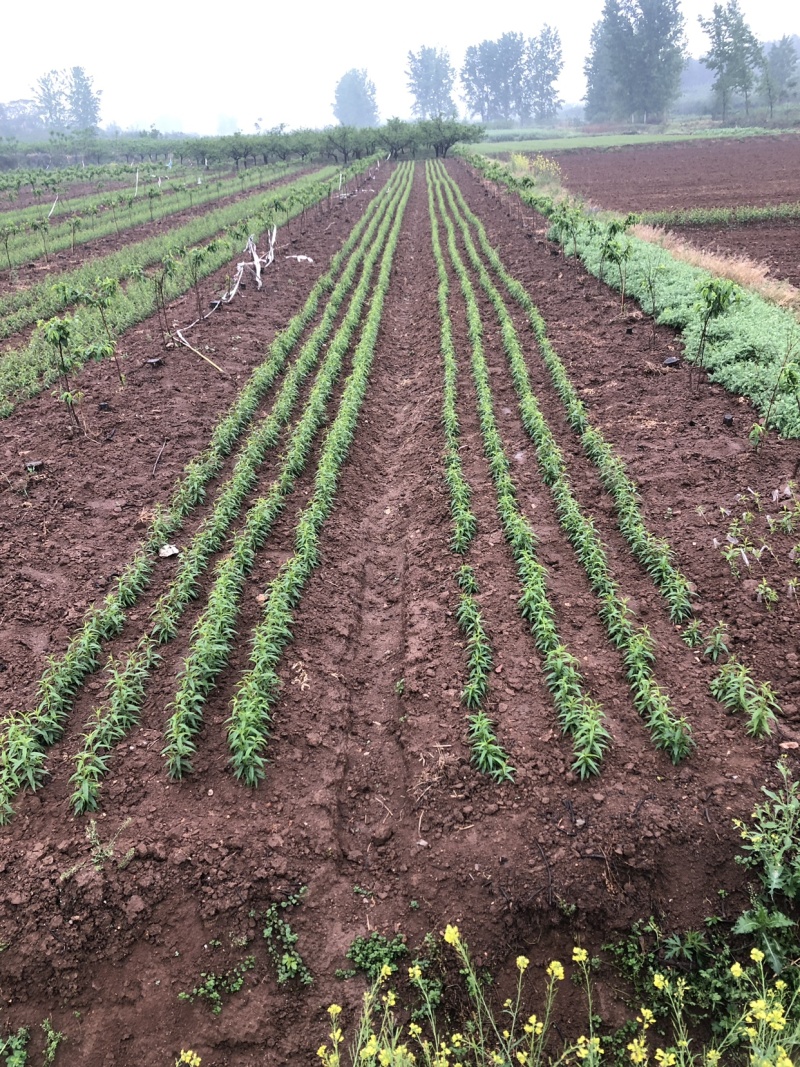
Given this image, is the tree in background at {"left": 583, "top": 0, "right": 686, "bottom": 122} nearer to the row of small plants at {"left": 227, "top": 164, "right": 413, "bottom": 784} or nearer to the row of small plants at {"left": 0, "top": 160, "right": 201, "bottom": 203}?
the row of small plants at {"left": 0, "top": 160, "right": 201, "bottom": 203}

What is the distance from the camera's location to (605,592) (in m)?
7.03

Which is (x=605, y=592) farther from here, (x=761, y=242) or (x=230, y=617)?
(x=761, y=242)

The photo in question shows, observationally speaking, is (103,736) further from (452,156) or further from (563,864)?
(452,156)

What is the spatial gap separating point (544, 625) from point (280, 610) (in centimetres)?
298

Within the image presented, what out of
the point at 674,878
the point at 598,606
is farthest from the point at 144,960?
the point at 598,606

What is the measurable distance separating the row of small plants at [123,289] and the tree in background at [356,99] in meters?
178

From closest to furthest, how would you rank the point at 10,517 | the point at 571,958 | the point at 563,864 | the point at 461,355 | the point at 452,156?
1. the point at 571,958
2. the point at 563,864
3. the point at 10,517
4. the point at 461,355
5. the point at 452,156

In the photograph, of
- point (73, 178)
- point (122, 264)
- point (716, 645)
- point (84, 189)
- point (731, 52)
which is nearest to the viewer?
point (716, 645)

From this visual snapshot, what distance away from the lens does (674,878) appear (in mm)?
4621

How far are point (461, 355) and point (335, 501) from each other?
6.36 m

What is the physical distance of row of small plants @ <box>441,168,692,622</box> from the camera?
22.7ft

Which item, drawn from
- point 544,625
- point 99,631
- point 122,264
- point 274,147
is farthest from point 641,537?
point 274,147

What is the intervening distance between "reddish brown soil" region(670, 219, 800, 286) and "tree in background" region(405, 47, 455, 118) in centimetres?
15485

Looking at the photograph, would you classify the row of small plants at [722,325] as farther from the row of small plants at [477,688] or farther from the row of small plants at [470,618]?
the row of small plants at [477,688]
